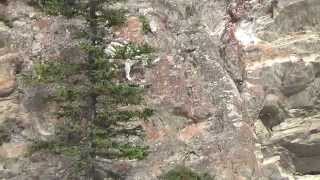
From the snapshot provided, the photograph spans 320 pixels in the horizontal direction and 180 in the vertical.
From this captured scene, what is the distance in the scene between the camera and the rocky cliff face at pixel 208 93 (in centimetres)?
2284

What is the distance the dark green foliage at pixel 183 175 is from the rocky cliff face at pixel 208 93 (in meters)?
0.53

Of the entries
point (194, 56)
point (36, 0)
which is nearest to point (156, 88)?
point (194, 56)

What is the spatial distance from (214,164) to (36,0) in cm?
1081

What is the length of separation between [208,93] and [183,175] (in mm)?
4382

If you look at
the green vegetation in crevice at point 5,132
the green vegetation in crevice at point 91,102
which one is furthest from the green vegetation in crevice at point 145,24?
the green vegetation in crevice at point 5,132

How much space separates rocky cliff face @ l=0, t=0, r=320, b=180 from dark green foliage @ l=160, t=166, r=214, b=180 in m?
0.53

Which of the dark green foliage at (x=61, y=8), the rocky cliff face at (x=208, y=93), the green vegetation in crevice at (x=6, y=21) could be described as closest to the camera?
the dark green foliage at (x=61, y=8)

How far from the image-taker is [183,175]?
2211cm

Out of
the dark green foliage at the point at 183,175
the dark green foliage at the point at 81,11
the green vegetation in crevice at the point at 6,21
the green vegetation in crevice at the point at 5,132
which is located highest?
the dark green foliage at the point at 81,11

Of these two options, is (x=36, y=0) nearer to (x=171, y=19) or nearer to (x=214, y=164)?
(x=171, y=19)

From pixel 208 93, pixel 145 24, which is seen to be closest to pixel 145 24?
pixel 145 24

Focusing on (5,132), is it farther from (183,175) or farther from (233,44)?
(233,44)

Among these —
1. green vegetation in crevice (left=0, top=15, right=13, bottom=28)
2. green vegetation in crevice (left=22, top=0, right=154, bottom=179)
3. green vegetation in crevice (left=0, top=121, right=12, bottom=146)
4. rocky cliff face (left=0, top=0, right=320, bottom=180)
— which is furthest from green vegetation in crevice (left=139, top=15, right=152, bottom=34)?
green vegetation in crevice (left=0, top=121, right=12, bottom=146)

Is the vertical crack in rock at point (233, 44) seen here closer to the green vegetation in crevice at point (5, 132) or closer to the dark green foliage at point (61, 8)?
the dark green foliage at point (61, 8)
